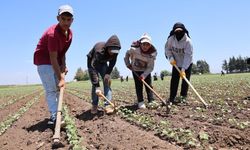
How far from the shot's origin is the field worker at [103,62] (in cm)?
748

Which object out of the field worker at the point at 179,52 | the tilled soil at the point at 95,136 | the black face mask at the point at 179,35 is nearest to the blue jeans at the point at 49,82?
the tilled soil at the point at 95,136

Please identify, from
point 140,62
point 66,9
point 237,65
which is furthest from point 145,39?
point 237,65

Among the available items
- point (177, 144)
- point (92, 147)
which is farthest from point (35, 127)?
point (177, 144)

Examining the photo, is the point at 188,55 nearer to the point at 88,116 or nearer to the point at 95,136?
the point at 88,116

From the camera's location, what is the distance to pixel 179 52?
30.3 ft

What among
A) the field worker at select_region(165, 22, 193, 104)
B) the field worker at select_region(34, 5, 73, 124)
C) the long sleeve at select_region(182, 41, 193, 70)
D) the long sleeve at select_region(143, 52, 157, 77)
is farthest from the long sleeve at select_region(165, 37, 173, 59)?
the field worker at select_region(34, 5, 73, 124)

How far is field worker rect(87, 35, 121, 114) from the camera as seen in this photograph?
7480 millimetres

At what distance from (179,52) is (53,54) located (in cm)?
395

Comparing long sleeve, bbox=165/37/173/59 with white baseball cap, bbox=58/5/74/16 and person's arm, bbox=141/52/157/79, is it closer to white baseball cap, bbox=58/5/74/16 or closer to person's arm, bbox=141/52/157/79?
person's arm, bbox=141/52/157/79

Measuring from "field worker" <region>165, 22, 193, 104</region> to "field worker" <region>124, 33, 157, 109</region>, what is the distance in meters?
0.70

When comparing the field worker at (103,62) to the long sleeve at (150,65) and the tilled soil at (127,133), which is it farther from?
the long sleeve at (150,65)

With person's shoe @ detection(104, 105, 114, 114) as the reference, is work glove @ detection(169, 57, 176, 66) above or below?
above

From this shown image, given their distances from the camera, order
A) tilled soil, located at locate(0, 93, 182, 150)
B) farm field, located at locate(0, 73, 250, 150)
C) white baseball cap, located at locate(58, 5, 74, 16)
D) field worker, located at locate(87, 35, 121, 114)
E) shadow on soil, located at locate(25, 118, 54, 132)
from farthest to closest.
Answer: field worker, located at locate(87, 35, 121, 114) → shadow on soil, located at locate(25, 118, 54, 132) → white baseball cap, located at locate(58, 5, 74, 16) → tilled soil, located at locate(0, 93, 182, 150) → farm field, located at locate(0, 73, 250, 150)

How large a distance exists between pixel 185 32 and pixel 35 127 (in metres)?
4.37
